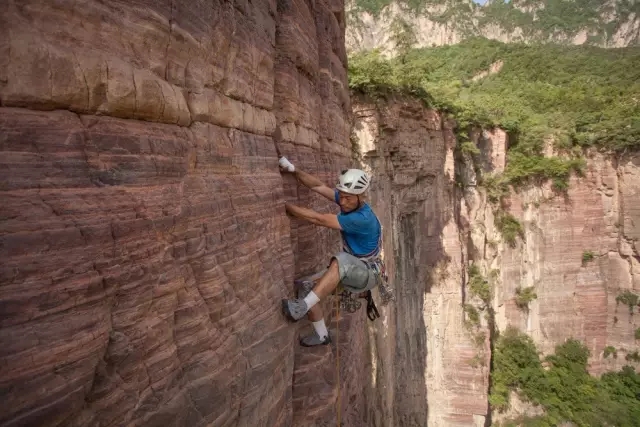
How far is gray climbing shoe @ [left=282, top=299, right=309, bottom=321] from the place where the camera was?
417 centimetres

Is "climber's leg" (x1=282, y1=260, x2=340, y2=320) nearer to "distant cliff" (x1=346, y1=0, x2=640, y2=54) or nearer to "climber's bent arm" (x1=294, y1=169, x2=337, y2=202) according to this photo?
"climber's bent arm" (x1=294, y1=169, x2=337, y2=202)

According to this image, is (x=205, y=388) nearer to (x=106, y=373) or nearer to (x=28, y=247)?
(x=106, y=373)

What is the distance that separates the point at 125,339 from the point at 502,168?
2016 cm

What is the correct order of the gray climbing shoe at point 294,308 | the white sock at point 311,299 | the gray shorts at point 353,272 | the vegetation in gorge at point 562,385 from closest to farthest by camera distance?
the gray climbing shoe at point 294,308, the white sock at point 311,299, the gray shorts at point 353,272, the vegetation in gorge at point 562,385

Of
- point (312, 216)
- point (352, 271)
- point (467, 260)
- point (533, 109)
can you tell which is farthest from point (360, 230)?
point (533, 109)

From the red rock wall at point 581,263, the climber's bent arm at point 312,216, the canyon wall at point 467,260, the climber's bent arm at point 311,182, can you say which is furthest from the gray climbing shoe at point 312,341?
A: the red rock wall at point 581,263

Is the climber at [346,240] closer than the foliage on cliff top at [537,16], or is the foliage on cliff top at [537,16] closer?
the climber at [346,240]

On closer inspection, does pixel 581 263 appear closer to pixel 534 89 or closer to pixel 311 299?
pixel 534 89

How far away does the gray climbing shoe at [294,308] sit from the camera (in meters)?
4.17

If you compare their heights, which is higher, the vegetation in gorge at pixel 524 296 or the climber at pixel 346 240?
the climber at pixel 346 240

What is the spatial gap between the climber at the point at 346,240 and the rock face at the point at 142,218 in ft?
1.20

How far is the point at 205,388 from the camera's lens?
9.68 ft

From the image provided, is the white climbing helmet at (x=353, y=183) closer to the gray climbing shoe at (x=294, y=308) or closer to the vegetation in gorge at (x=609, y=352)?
the gray climbing shoe at (x=294, y=308)

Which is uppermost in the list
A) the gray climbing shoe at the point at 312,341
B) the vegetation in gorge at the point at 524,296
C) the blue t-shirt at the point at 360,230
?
the blue t-shirt at the point at 360,230
